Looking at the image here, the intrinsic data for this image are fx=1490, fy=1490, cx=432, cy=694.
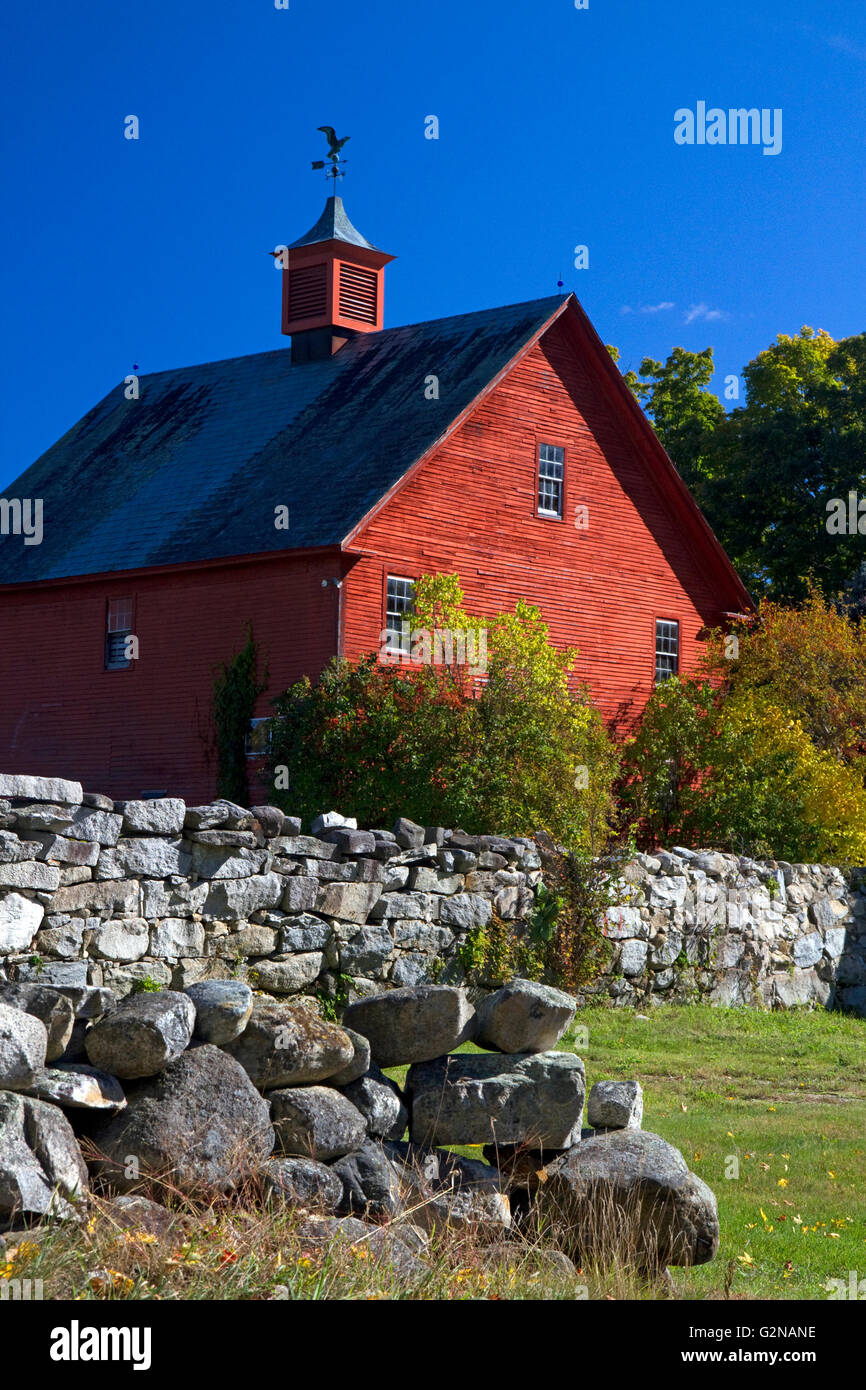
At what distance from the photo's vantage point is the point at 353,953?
545 inches

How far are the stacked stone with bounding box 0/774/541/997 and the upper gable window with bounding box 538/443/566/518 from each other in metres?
12.0

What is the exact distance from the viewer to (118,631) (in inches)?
1021

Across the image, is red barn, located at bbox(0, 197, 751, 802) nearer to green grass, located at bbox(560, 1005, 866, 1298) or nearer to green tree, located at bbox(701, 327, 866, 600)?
green tree, located at bbox(701, 327, 866, 600)

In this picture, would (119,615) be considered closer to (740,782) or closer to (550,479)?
(550,479)

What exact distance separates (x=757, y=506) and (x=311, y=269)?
42.7 feet

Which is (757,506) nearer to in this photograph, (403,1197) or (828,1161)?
(828,1161)

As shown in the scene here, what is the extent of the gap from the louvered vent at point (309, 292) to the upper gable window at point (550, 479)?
6021mm

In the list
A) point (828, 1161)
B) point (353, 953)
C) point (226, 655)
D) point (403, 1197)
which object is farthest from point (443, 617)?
point (403, 1197)

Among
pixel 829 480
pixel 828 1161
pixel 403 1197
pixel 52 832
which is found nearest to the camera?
pixel 403 1197

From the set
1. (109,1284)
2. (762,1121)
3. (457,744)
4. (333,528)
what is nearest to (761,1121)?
(762,1121)

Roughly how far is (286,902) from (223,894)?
70 cm

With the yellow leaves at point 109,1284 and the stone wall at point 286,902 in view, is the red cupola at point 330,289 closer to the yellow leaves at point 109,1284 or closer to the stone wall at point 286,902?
the stone wall at point 286,902

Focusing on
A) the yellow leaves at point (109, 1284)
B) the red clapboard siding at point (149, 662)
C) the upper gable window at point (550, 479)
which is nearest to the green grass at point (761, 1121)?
the yellow leaves at point (109, 1284)

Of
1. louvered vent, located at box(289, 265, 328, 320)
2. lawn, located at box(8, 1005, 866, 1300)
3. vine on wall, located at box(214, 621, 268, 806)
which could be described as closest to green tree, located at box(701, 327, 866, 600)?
louvered vent, located at box(289, 265, 328, 320)
